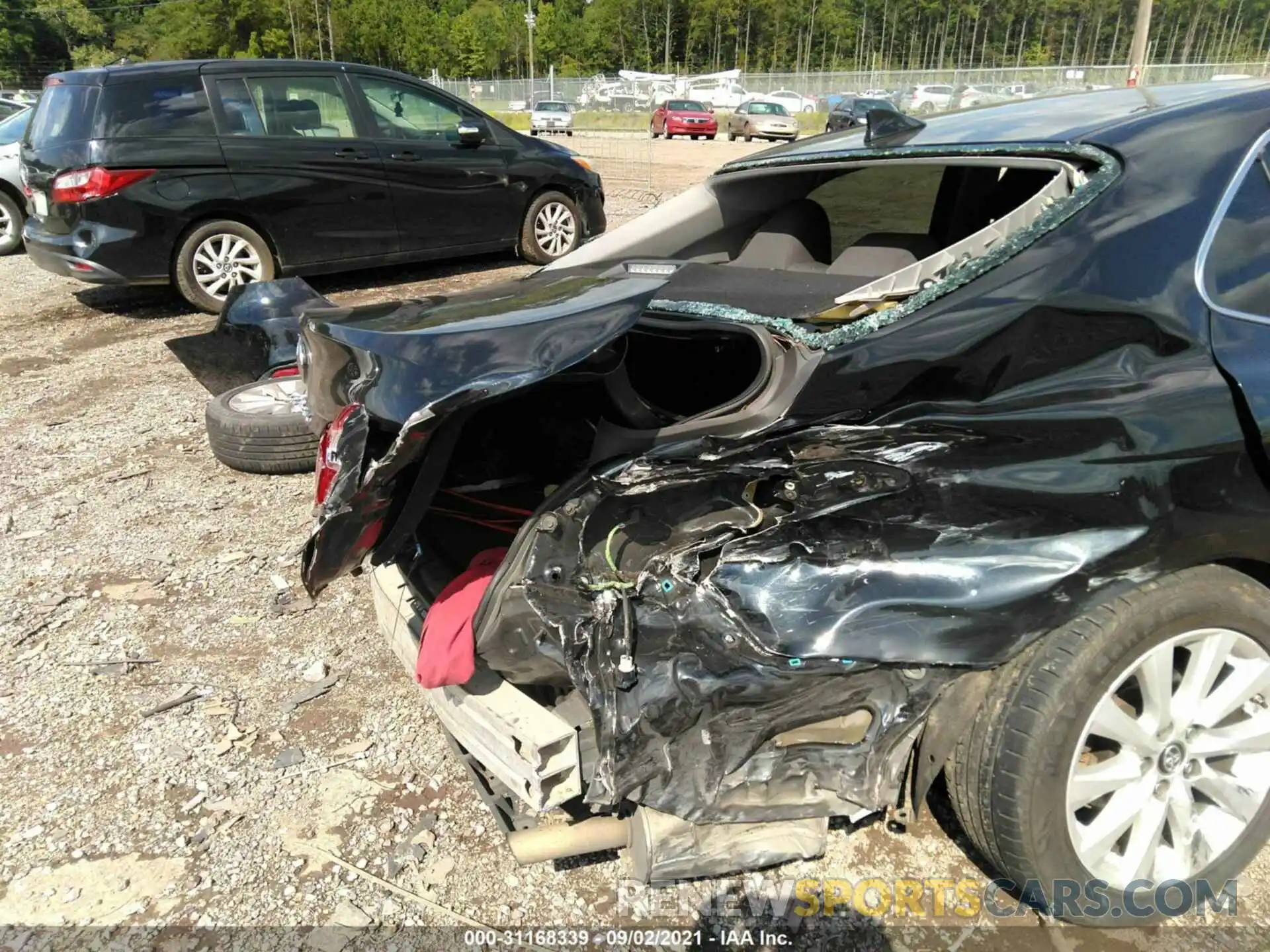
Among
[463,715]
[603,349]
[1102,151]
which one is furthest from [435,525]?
[1102,151]

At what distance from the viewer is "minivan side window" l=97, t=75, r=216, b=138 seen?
7.04 meters

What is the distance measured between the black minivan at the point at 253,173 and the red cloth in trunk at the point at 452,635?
6430 mm

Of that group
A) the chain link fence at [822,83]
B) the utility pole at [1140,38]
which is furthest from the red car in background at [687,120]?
the utility pole at [1140,38]

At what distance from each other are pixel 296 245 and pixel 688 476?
272 inches

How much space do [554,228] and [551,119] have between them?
3206cm

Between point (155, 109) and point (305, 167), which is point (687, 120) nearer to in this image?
point (305, 167)

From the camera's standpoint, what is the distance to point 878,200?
3229 millimetres

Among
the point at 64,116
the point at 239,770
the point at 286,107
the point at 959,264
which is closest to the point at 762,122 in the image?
the point at 286,107

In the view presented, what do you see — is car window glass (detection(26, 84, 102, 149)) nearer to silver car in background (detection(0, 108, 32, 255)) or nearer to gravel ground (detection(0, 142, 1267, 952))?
silver car in background (detection(0, 108, 32, 255))

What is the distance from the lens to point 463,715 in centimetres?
204

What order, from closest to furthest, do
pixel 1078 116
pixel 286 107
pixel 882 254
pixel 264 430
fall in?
pixel 1078 116, pixel 882 254, pixel 264 430, pixel 286 107

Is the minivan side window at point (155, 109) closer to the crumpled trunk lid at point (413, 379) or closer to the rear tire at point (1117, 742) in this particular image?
the crumpled trunk lid at point (413, 379)

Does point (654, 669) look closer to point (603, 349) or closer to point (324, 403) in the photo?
point (603, 349)

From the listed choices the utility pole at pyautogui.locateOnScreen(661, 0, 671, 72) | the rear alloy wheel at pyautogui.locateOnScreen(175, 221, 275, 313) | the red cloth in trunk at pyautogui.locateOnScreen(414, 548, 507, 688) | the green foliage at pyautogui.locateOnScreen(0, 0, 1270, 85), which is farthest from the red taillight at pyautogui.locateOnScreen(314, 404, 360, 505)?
the utility pole at pyautogui.locateOnScreen(661, 0, 671, 72)
